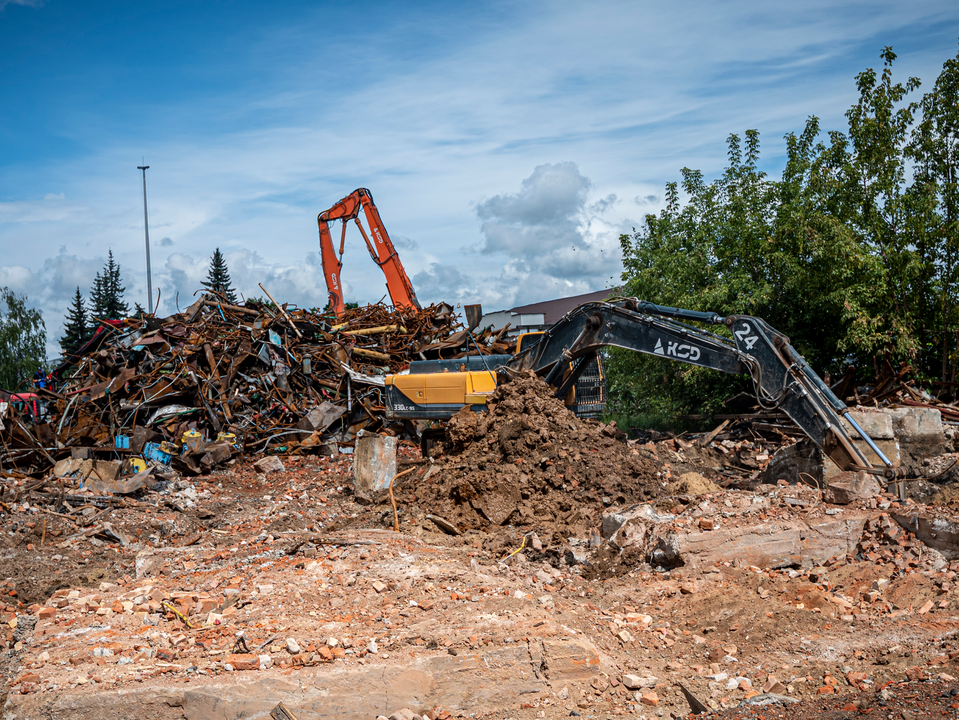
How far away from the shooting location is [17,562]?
700cm

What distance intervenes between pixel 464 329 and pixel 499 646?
11.1 meters

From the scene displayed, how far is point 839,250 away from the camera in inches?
483

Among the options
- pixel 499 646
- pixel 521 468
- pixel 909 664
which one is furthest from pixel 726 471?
pixel 499 646

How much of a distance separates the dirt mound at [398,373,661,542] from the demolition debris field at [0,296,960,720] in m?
0.03

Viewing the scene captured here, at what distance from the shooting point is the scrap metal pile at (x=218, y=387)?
11578 mm

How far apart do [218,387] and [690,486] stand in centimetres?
849

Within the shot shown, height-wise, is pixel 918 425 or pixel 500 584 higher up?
pixel 918 425

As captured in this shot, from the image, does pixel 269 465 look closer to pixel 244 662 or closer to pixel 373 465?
pixel 373 465

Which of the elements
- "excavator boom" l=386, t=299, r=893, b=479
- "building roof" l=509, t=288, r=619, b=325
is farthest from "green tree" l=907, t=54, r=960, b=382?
"building roof" l=509, t=288, r=619, b=325

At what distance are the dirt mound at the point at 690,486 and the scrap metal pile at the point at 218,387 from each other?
4.63 m

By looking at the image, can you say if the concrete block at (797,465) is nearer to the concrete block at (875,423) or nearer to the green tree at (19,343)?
the concrete block at (875,423)

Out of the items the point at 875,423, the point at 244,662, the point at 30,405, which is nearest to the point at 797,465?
the point at 875,423

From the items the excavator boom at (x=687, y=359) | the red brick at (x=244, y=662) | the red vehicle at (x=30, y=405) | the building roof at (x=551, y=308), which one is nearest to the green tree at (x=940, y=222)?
the excavator boom at (x=687, y=359)

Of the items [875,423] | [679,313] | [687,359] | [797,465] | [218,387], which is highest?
[679,313]
